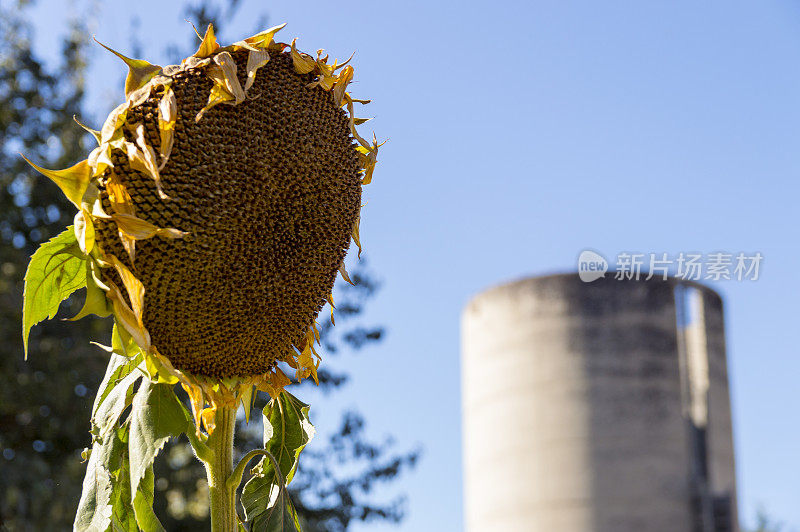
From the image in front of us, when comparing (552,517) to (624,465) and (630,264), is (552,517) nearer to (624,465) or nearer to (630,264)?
(624,465)

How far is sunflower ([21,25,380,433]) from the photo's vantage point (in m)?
1.49

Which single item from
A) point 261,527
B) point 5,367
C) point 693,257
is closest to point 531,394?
point 693,257

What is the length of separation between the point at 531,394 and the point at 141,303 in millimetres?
13926

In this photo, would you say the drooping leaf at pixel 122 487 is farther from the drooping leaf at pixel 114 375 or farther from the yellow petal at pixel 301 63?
the yellow petal at pixel 301 63

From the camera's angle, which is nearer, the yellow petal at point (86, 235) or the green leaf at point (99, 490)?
the yellow petal at point (86, 235)

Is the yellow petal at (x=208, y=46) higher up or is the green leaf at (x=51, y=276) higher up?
the yellow petal at (x=208, y=46)

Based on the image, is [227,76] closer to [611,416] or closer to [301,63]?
[301,63]

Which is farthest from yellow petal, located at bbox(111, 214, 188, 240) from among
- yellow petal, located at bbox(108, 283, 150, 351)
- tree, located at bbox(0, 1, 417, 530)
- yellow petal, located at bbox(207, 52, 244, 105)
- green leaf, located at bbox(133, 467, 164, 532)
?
tree, located at bbox(0, 1, 417, 530)

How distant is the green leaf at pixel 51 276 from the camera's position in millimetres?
1583

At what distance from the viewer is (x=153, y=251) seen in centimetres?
149

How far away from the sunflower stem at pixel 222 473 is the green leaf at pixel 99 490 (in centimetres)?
17

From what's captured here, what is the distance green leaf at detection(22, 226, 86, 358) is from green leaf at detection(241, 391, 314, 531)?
0.48 m

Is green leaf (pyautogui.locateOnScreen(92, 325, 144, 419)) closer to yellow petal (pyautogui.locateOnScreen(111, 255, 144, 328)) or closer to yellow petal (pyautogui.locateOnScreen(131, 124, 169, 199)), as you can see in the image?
yellow petal (pyautogui.locateOnScreen(111, 255, 144, 328))

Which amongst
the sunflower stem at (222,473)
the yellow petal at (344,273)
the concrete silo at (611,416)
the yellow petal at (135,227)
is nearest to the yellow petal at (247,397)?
the sunflower stem at (222,473)
